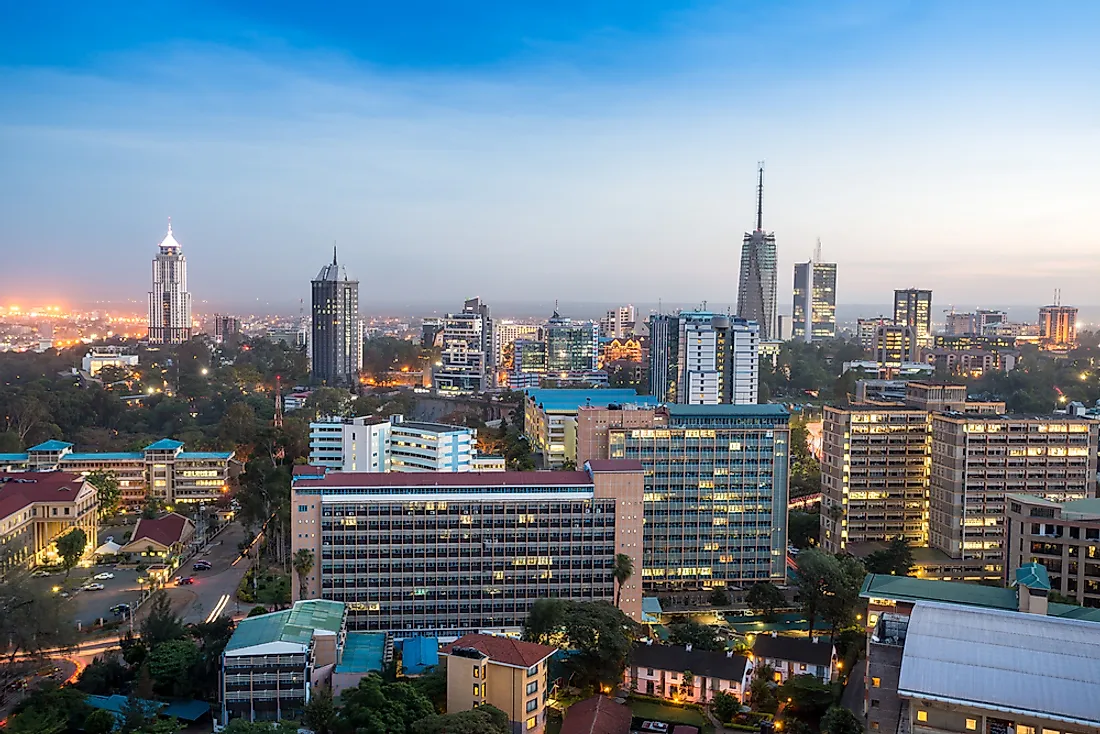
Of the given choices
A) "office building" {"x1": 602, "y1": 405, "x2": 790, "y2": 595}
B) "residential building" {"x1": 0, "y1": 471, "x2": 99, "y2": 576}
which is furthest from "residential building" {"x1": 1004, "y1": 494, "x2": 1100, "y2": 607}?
"residential building" {"x1": 0, "y1": 471, "x2": 99, "y2": 576}

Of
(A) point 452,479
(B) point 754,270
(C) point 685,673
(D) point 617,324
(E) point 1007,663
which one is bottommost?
(C) point 685,673

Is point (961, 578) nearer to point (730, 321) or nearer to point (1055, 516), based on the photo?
point (1055, 516)

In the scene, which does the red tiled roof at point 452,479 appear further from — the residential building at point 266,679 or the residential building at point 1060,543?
the residential building at point 1060,543

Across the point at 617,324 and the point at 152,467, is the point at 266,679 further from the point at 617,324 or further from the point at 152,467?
the point at 617,324

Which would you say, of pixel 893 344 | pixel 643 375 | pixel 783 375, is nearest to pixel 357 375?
pixel 643 375

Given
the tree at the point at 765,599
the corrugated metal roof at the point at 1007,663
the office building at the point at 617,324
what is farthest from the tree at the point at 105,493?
the office building at the point at 617,324

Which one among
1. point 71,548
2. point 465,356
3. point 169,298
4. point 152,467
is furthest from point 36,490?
point 169,298
